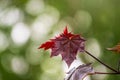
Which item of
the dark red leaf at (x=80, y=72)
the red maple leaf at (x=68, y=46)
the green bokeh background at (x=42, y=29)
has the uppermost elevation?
the red maple leaf at (x=68, y=46)

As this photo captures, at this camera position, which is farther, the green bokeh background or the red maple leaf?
the green bokeh background

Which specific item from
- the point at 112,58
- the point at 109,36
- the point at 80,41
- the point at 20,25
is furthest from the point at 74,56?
the point at 20,25

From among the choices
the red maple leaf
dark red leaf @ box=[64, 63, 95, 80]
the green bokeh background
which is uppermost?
the red maple leaf

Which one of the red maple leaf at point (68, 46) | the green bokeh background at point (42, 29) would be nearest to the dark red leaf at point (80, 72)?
the red maple leaf at point (68, 46)

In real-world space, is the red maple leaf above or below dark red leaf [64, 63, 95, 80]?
above

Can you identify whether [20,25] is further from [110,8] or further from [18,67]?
[110,8]

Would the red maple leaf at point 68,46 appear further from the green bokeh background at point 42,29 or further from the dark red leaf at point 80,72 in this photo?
the green bokeh background at point 42,29

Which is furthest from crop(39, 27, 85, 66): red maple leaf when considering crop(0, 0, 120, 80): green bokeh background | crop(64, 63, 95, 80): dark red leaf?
crop(0, 0, 120, 80): green bokeh background

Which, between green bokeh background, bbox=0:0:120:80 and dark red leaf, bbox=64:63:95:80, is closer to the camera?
dark red leaf, bbox=64:63:95:80

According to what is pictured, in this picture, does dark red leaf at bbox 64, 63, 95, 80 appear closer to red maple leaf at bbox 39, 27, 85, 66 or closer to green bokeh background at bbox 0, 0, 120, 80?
red maple leaf at bbox 39, 27, 85, 66
